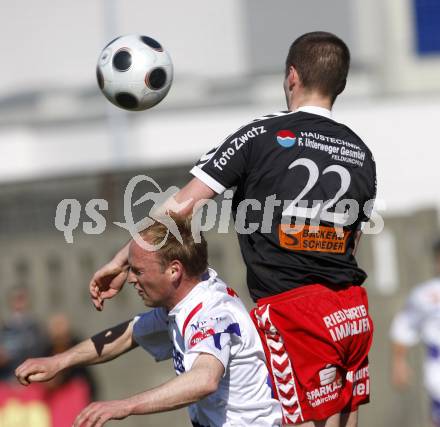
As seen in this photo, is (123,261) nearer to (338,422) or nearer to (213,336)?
(213,336)

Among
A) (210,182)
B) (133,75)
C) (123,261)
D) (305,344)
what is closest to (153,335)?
(123,261)

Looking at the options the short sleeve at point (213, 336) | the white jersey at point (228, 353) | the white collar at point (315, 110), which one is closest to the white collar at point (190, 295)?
the white jersey at point (228, 353)

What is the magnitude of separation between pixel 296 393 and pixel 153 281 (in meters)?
0.85

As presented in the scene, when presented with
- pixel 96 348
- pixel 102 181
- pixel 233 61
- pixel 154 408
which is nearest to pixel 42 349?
pixel 102 181

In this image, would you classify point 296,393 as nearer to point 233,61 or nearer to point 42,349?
point 42,349

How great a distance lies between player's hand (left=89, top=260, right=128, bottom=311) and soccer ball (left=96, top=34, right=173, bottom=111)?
1.09m

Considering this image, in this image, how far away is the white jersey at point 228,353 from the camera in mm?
5117

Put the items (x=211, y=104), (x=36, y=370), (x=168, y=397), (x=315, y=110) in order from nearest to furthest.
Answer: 1. (x=168, y=397)
2. (x=36, y=370)
3. (x=315, y=110)
4. (x=211, y=104)

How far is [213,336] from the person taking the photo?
5.00m

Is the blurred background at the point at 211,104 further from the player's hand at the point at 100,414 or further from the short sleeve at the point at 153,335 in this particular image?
the player's hand at the point at 100,414

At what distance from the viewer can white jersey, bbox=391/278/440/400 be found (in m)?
10.6

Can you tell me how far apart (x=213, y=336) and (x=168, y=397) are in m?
0.38

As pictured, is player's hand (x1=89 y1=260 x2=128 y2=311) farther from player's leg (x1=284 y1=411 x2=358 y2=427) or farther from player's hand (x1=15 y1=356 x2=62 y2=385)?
player's leg (x1=284 y1=411 x2=358 y2=427)

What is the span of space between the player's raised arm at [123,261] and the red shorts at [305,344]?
1.89ft
